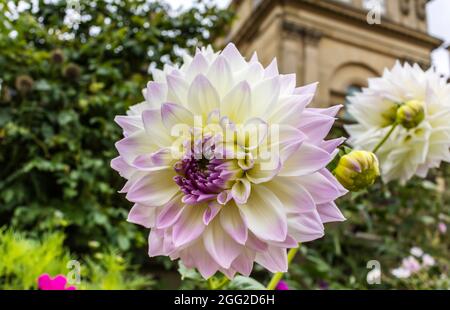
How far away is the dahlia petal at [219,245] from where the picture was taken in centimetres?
29

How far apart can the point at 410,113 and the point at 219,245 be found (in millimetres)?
347

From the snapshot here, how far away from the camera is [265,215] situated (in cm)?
30

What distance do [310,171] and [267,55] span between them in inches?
241

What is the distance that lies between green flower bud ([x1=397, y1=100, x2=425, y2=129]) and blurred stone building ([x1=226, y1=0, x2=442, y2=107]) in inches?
203

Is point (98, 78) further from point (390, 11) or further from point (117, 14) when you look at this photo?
point (390, 11)

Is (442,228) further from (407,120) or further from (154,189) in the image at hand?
(154,189)

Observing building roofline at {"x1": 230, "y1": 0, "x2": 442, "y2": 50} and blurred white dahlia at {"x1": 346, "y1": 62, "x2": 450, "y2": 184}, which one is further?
building roofline at {"x1": 230, "y1": 0, "x2": 442, "y2": 50}

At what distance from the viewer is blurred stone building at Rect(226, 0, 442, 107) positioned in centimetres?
604

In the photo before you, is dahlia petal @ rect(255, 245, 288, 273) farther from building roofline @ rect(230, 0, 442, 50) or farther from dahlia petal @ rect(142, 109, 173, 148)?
building roofline @ rect(230, 0, 442, 50)

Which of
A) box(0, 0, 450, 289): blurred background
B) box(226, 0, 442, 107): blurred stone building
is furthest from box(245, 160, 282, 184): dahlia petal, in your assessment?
box(226, 0, 442, 107): blurred stone building

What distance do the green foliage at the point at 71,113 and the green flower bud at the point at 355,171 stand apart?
4.45 feet

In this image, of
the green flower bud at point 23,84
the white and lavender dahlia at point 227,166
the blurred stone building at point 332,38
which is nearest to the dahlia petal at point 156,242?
the white and lavender dahlia at point 227,166

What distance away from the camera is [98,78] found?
2162 mm

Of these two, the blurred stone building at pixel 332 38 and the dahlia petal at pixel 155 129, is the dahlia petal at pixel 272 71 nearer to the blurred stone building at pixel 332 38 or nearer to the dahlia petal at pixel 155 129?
the dahlia petal at pixel 155 129
